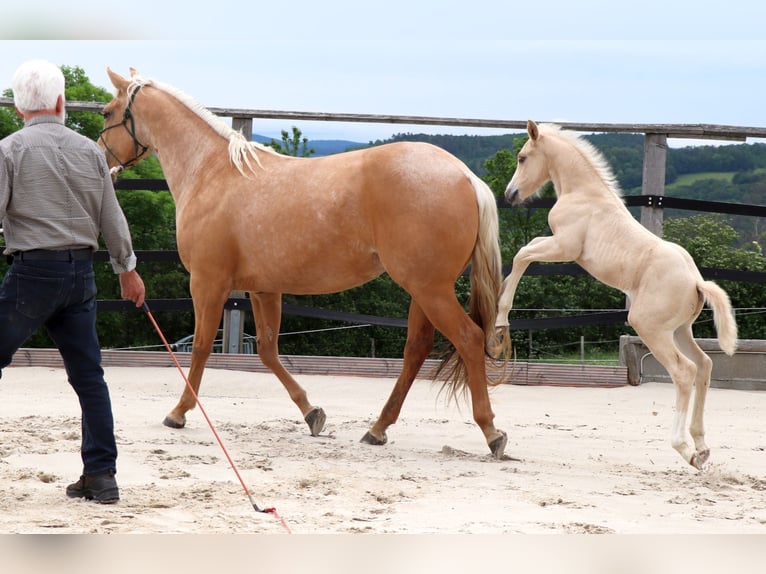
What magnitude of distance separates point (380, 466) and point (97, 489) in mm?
1419

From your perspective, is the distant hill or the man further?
the distant hill

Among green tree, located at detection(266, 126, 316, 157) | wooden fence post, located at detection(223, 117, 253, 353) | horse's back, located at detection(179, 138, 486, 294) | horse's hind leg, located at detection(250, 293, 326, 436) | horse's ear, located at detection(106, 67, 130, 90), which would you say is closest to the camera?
horse's back, located at detection(179, 138, 486, 294)

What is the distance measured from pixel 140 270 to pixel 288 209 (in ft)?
35.9

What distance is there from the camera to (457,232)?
466cm

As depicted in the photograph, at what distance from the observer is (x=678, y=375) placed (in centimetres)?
446

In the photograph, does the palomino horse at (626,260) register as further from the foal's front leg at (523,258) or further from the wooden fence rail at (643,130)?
the wooden fence rail at (643,130)

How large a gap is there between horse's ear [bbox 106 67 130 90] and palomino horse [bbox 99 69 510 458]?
1cm

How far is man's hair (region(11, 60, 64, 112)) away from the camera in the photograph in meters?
3.45

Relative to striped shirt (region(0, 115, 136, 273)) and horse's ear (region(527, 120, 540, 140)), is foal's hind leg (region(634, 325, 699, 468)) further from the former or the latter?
striped shirt (region(0, 115, 136, 273))

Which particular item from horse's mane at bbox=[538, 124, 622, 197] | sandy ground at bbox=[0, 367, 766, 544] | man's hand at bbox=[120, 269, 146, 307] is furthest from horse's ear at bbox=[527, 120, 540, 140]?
man's hand at bbox=[120, 269, 146, 307]

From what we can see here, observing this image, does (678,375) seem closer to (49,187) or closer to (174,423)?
(174,423)

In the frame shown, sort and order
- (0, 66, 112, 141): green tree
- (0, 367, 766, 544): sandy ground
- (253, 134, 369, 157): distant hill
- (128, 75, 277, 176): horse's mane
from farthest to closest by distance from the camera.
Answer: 1. (253, 134, 369, 157): distant hill
2. (0, 66, 112, 141): green tree
3. (128, 75, 277, 176): horse's mane
4. (0, 367, 766, 544): sandy ground

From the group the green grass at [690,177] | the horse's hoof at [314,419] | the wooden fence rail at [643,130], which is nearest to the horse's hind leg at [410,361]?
the horse's hoof at [314,419]

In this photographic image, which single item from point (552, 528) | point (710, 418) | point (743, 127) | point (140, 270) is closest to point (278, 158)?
point (552, 528)
